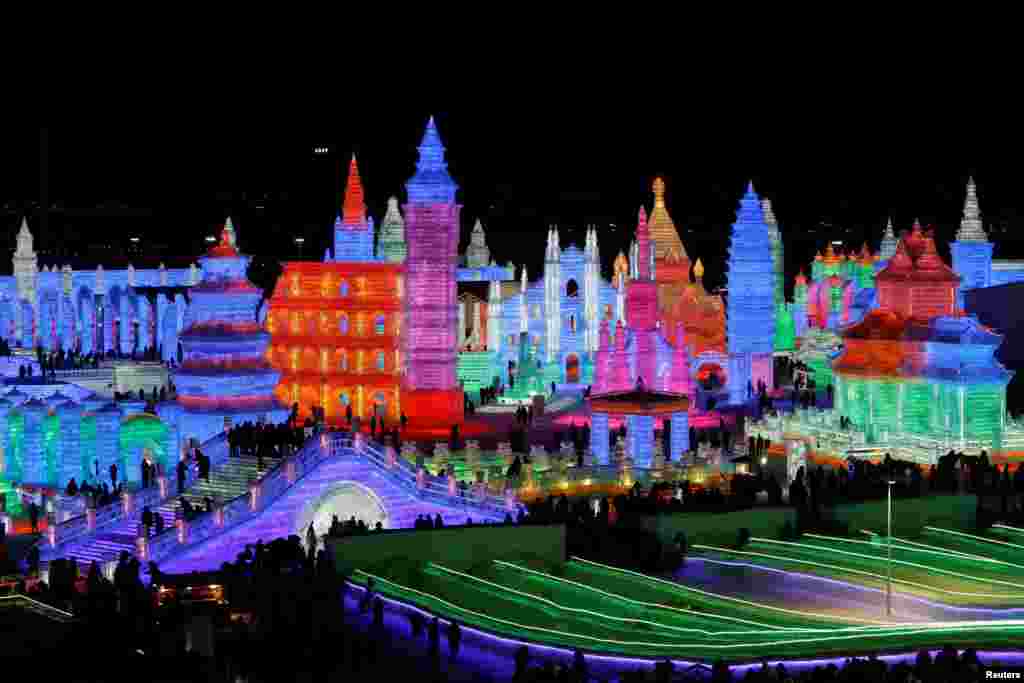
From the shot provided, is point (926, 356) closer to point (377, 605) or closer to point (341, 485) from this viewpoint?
point (341, 485)

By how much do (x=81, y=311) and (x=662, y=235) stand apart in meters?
16.8

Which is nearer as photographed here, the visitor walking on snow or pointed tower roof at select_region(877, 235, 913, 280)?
the visitor walking on snow

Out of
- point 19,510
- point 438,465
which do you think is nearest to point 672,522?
point 438,465

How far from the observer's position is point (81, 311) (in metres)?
64.0

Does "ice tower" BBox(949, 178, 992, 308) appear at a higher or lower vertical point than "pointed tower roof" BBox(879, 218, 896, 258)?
lower

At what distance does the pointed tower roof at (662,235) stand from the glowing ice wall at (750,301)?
3077 mm

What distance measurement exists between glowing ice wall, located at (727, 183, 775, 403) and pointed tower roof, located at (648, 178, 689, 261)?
3.08 meters

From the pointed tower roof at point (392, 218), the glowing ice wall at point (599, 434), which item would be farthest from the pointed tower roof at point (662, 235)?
the glowing ice wall at point (599, 434)

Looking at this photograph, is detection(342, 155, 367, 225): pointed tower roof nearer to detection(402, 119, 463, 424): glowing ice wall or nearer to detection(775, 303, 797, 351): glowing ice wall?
detection(402, 119, 463, 424): glowing ice wall

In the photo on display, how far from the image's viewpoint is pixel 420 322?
48.1 m

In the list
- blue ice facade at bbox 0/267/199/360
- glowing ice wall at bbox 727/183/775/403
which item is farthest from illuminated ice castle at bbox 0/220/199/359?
glowing ice wall at bbox 727/183/775/403

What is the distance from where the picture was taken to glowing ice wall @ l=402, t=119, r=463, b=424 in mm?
47688

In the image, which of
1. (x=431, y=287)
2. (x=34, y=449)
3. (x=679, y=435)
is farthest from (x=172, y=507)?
(x=431, y=287)

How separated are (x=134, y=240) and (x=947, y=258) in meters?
35.4
